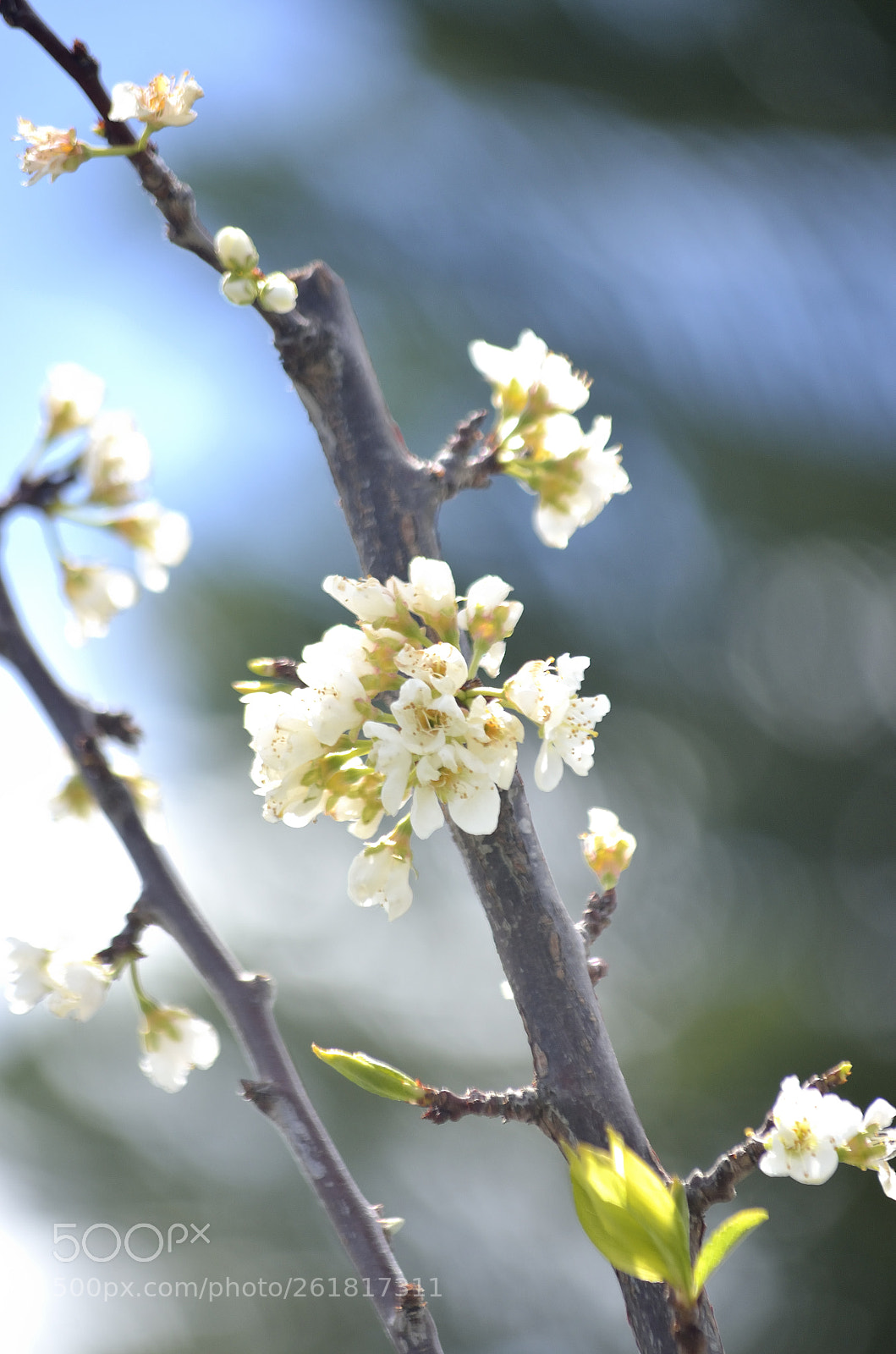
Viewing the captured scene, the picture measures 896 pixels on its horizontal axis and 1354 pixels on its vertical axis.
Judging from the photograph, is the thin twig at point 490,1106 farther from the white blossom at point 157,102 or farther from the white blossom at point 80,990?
the white blossom at point 157,102

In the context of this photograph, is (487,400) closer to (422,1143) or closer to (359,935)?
(359,935)

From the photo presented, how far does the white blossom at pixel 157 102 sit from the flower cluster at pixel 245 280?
0.08 ft

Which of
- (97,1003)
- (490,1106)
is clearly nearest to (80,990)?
(97,1003)

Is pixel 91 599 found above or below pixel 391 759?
above

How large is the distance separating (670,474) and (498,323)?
315 millimetres

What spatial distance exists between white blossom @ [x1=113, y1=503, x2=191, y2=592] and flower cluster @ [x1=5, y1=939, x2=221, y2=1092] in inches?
4.6

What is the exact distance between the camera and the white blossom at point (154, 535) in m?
0.31

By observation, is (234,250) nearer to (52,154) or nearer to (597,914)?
(52,154)

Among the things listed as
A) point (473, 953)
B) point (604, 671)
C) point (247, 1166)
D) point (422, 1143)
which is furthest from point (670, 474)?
point (247, 1166)

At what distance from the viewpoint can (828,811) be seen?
1197 millimetres

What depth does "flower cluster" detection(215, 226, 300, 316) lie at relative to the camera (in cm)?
21

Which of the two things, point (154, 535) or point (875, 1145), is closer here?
point (875, 1145)

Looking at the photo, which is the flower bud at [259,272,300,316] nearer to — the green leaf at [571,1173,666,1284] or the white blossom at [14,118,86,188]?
the white blossom at [14,118,86,188]

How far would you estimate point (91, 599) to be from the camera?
289mm
